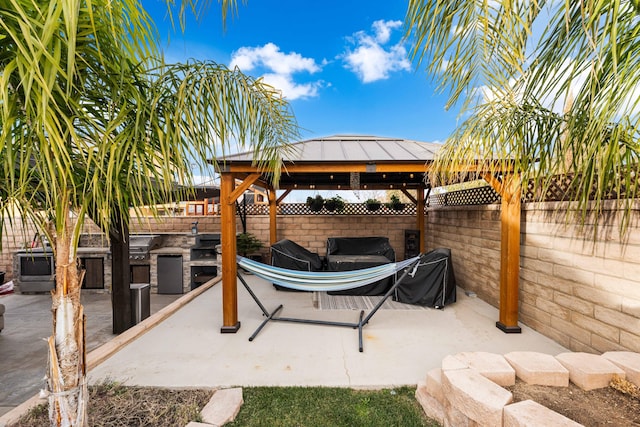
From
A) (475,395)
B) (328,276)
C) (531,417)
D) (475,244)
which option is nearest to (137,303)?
(328,276)

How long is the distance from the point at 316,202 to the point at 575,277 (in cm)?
544

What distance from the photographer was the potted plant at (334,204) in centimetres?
747

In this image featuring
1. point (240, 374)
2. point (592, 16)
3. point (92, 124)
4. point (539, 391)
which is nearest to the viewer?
point (592, 16)

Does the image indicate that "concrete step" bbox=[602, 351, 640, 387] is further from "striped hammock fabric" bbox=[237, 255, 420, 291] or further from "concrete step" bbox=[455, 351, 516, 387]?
"striped hammock fabric" bbox=[237, 255, 420, 291]

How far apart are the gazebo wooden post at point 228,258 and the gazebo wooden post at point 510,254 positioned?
330 centimetres

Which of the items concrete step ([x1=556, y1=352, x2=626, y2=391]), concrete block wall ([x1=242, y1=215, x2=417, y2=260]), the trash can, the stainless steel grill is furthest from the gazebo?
the stainless steel grill

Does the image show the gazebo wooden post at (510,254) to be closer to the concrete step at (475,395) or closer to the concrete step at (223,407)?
the concrete step at (475,395)

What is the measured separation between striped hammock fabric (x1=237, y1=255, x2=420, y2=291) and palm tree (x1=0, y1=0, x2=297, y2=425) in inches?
84.6

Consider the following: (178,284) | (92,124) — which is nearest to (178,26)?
(92,124)

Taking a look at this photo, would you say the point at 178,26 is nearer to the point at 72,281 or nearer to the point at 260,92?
the point at 260,92

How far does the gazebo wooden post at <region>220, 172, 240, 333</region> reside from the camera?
137 inches

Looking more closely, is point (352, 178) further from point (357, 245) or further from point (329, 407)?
point (329, 407)

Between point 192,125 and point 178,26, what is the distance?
450mm

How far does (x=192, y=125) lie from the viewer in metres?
1.53
